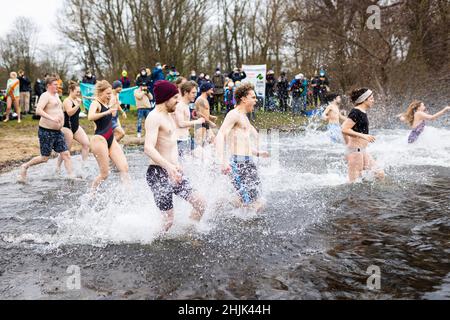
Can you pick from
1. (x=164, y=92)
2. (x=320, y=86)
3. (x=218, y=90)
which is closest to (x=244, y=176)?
(x=164, y=92)

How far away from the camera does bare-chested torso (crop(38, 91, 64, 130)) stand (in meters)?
7.87

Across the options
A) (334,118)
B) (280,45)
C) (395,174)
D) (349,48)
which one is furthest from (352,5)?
(395,174)

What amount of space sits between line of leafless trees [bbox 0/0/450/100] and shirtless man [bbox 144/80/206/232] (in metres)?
16.8

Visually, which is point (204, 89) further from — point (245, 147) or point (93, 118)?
point (245, 147)

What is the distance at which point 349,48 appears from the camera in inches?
851

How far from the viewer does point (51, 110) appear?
26.0 ft

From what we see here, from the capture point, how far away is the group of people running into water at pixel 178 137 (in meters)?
4.44

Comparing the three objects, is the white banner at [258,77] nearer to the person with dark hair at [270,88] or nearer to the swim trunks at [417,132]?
the person with dark hair at [270,88]

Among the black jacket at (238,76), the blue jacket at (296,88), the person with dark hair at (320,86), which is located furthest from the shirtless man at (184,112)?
the person with dark hair at (320,86)

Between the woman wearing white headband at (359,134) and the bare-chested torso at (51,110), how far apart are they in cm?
511

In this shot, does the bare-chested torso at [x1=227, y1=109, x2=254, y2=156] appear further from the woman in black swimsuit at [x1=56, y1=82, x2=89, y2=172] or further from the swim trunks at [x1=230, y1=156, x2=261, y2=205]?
the woman in black swimsuit at [x1=56, y1=82, x2=89, y2=172]

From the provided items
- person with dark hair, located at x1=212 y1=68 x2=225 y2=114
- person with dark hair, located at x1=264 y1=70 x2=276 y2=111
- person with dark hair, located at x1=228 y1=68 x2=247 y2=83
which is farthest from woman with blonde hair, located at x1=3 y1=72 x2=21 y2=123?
person with dark hair, located at x1=264 y1=70 x2=276 y2=111

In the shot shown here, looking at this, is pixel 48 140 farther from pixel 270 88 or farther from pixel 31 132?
pixel 270 88

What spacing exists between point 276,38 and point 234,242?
91.4 feet
